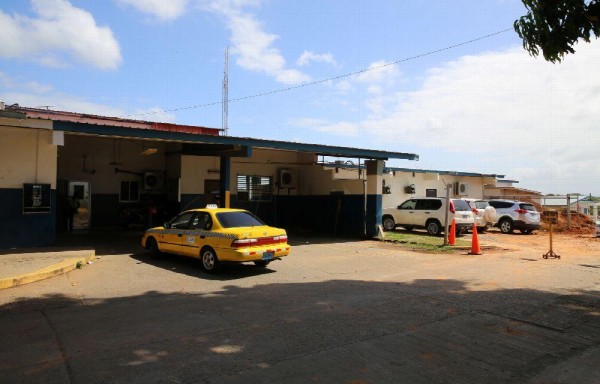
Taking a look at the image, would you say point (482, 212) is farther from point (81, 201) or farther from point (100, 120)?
point (100, 120)

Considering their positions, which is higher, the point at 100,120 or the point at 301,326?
the point at 100,120

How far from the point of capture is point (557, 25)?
7512mm

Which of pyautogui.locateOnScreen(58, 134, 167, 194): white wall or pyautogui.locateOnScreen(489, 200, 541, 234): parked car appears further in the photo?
pyautogui.locateOnScreen(489, 200, 541, 234): parked car

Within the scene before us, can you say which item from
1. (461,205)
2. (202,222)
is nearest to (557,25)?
(202,222)

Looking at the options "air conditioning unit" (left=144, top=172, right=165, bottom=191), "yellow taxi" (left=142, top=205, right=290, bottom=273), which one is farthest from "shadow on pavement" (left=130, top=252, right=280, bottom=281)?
"air conditioning unit" (left=144, top=172, right=165, bottom=191)

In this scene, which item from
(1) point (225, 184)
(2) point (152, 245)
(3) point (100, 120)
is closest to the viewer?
(2) point (152, 245)

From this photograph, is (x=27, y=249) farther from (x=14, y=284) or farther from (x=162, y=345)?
(x=162, y=345)

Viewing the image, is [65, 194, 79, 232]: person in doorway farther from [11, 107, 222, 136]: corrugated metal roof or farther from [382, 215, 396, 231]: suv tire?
[382, 215, 396, 231]: suv tire

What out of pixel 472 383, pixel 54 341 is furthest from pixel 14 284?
pixel 472 383

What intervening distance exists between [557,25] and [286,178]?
14472mm

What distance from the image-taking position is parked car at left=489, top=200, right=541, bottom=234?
22.3 meters

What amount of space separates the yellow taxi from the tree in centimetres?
634

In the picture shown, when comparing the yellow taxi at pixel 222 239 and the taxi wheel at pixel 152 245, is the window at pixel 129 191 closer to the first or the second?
the taxi wheel at pixel 152 245

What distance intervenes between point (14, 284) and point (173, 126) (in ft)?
57.4
